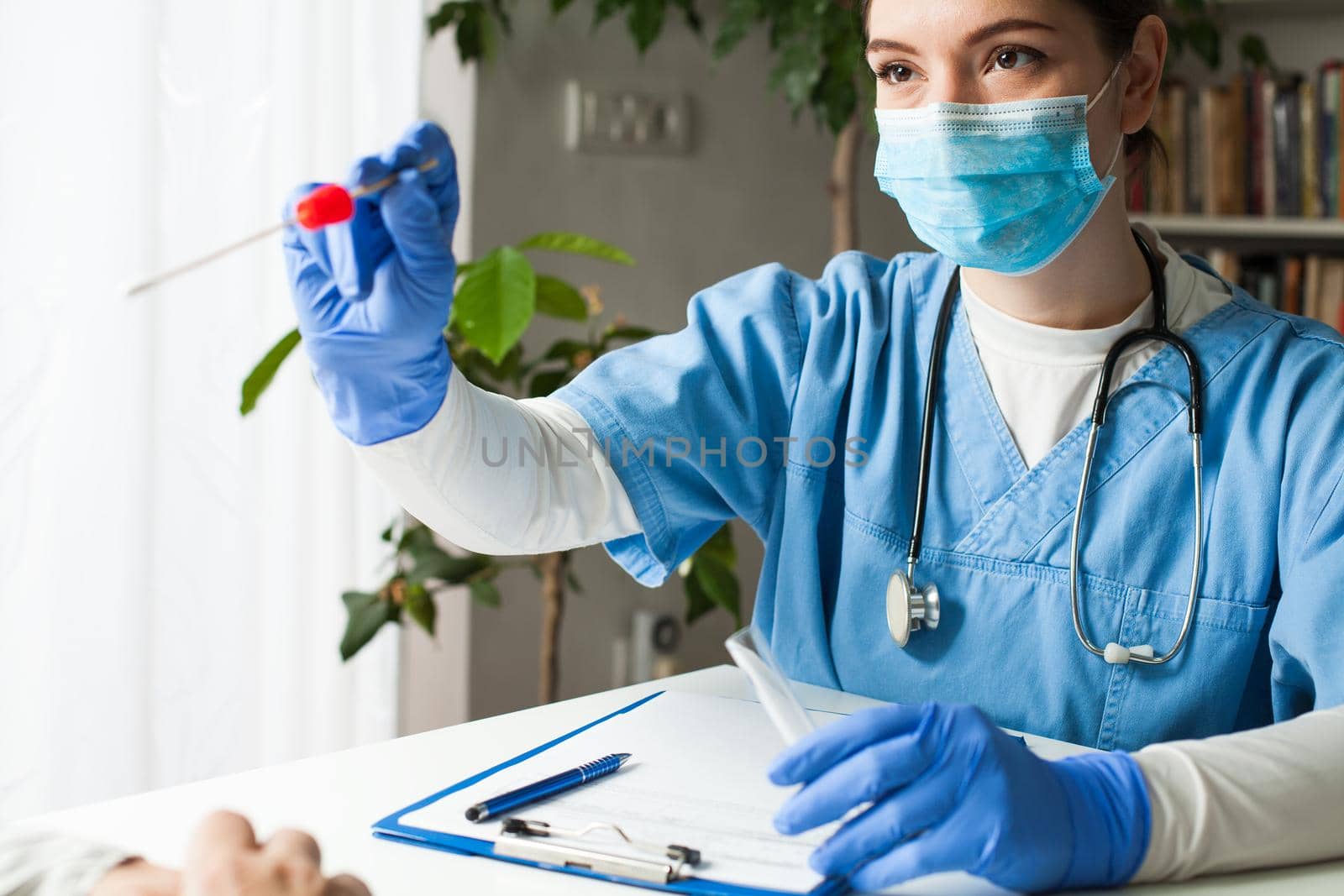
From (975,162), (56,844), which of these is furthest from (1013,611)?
(56,844)

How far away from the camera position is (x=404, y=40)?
1714mm

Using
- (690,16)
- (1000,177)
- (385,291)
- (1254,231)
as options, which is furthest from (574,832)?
(1254,231)

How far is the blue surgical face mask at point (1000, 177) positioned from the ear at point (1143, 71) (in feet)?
0.13

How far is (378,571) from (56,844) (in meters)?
1.16

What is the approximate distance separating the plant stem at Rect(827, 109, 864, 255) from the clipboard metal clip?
1.51 meters

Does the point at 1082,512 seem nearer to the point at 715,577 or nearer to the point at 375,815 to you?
the point at 375,815

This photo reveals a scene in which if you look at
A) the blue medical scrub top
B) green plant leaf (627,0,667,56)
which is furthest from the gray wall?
the blue medical scrub top

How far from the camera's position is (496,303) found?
4.18 feet

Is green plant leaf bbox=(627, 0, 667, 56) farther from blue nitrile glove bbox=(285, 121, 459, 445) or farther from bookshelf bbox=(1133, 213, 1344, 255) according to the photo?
blue nitrile glove bbox=(285, 121, 459, 445)

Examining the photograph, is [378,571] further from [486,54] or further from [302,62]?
[486,54]

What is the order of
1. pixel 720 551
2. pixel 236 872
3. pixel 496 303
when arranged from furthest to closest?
pixel 720 551, pixel 496 303, pixel 236 872

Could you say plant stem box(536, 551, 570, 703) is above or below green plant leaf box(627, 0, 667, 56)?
below

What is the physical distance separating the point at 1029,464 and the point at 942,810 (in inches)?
18.2

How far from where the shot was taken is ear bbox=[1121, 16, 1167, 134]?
3.33ft
